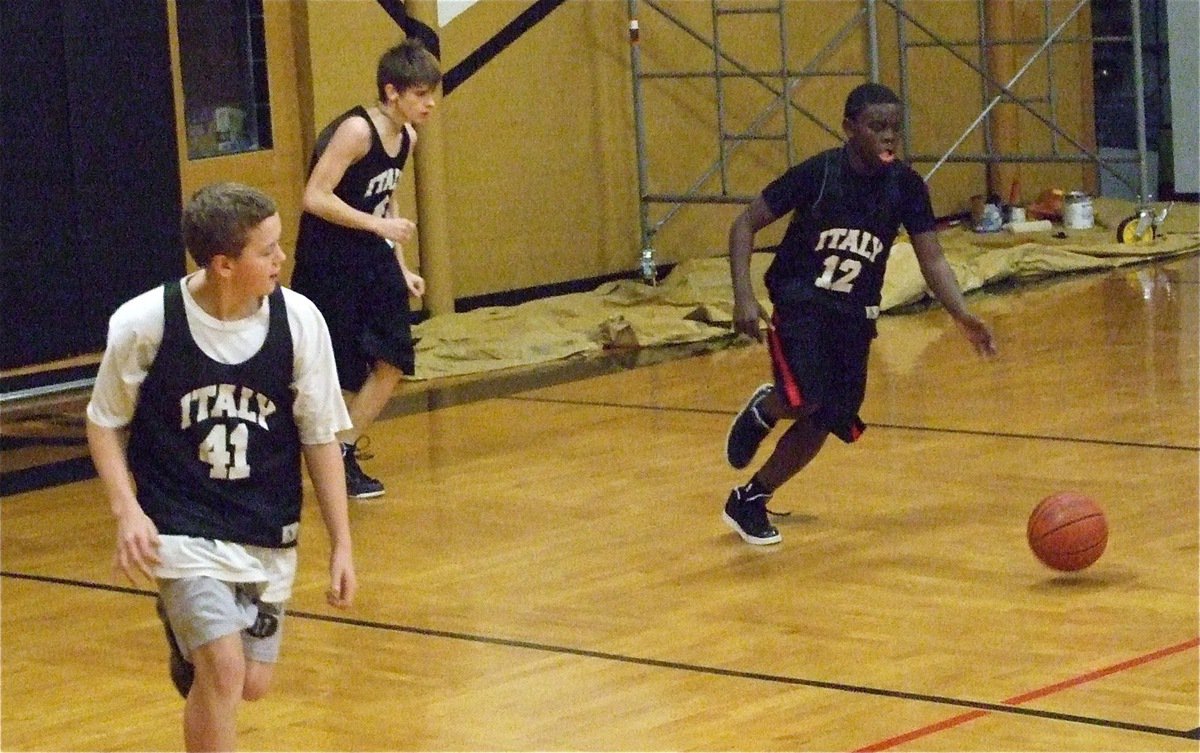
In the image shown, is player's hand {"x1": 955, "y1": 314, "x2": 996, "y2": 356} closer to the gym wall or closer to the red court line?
the red court line

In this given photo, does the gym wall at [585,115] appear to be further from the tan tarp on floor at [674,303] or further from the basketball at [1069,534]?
the basketball at [1069,534]

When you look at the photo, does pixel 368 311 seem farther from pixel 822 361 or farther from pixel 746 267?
pixel 822 361

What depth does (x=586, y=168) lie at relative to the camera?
12000 millimetres

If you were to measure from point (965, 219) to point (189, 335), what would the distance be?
37.0 feet

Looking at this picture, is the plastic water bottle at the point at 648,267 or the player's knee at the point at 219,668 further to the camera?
the plastic water bottle at the point at 648,267

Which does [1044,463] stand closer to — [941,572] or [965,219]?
[941,572]

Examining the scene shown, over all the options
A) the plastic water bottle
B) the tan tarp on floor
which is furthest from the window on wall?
the plastic water bottle

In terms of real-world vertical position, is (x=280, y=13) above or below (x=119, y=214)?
above

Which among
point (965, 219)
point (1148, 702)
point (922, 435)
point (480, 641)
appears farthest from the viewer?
point (965, 219)

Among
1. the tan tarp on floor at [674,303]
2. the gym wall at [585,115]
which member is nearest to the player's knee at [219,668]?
the tan tarp on floor at [674,303]

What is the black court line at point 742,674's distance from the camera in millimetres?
4172

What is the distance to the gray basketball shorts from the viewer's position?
142 inches

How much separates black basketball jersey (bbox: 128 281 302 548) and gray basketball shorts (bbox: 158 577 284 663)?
0.30 ft

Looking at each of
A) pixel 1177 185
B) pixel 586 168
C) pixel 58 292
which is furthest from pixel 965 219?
pixel 58 292
